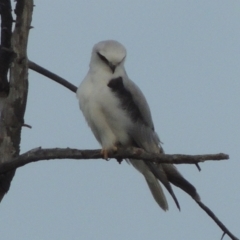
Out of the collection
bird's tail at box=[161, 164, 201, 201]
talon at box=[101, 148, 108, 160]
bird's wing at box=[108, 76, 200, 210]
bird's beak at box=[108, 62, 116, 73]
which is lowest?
bird's tail at box=[161, 164, 201, 201]

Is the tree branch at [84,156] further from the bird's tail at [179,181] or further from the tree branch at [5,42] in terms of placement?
the tree branch at [5,42]

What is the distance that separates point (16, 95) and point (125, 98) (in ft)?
2.73

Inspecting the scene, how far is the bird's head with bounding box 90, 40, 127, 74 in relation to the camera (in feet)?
20.0

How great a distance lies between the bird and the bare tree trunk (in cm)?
52

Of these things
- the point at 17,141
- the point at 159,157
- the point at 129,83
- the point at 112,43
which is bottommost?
the point at 159,157

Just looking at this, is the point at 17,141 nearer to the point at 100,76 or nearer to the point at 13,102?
the point at 13,102

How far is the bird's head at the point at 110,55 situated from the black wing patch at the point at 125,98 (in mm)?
183

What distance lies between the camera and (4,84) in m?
5.70

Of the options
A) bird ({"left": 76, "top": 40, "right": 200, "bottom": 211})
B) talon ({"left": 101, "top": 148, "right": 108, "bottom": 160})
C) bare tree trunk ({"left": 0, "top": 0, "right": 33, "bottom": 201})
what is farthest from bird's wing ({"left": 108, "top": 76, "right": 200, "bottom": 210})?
bare tree trunk ({"left": 0, "top": 0, "right": 33, "bottom": 201})

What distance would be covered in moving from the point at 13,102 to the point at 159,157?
1418 mm

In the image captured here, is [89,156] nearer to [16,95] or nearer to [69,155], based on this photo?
[69,155]

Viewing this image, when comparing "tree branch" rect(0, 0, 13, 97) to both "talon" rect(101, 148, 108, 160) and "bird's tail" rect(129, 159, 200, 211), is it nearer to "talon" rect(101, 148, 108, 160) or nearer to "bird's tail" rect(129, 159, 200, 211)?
"talon" rect(101, 148, 108, 160)

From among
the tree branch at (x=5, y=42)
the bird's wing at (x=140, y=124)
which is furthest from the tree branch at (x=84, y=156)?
the tree branch at (x=5, y=42)

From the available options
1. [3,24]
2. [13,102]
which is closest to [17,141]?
[13,102]
